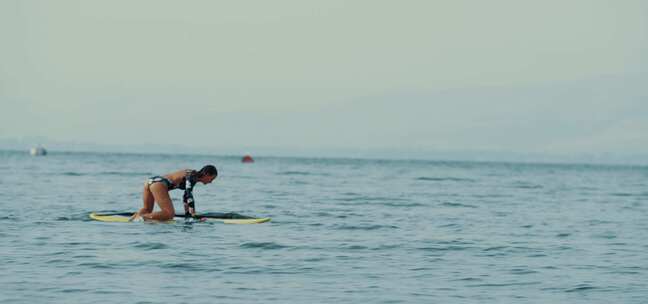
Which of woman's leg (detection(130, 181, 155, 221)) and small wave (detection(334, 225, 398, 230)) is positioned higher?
woman's leg (detection(130, 181, 155, 221))

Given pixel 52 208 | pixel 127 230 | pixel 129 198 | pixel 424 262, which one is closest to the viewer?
pixel 424 262

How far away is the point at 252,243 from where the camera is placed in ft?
70.1

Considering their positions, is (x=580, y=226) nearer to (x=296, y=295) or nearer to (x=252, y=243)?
(x=252, y=243)

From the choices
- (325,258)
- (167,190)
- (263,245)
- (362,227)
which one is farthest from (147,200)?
(325,258)

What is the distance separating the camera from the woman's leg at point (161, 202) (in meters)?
24.5

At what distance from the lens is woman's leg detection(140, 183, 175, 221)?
24484mm

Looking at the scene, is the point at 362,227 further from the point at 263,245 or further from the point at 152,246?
the point at 152,246

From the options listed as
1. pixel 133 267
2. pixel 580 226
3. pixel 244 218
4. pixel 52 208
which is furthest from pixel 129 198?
pixel 133 267

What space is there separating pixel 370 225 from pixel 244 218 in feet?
12.3

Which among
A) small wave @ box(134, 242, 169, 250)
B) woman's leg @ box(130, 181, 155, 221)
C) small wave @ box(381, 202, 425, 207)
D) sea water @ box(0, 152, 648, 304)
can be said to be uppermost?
woman's leg @ box(130, 181, 155, 221)

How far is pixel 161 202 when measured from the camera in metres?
Answer: 24.7

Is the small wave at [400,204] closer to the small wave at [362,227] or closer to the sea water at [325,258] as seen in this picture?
the sea water at [325,258]

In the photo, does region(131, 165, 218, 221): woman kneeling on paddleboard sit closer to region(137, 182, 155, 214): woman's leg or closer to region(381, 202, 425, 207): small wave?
region(137, 182, 155, 214): woman's leg

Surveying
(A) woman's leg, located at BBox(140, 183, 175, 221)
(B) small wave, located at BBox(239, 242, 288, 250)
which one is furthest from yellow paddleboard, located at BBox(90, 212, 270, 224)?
(B) small wave, located at BBox(239, 242, 288, 250)
